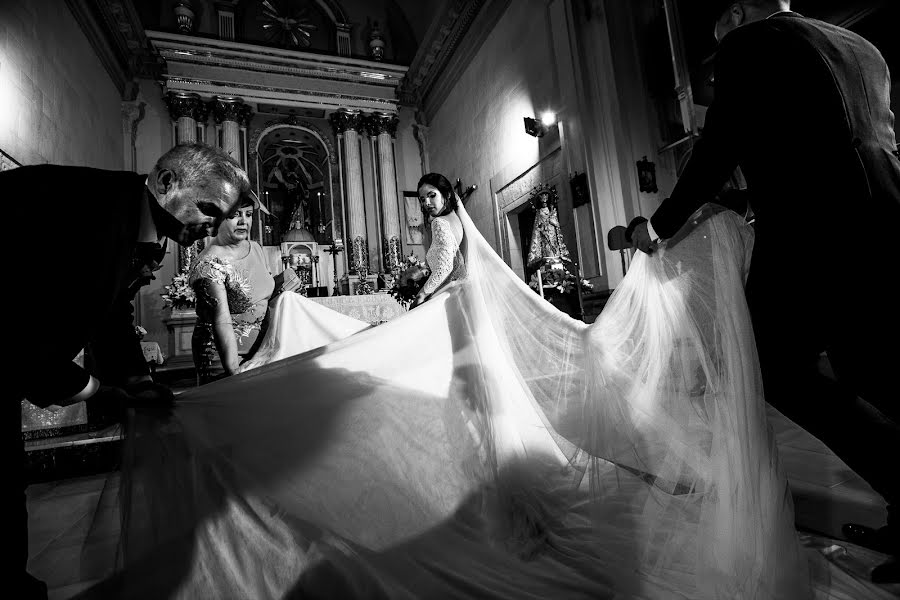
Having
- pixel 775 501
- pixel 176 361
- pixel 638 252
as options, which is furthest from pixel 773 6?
pixel 176 361

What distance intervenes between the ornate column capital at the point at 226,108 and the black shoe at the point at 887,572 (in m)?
10.8

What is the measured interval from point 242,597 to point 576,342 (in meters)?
1.43

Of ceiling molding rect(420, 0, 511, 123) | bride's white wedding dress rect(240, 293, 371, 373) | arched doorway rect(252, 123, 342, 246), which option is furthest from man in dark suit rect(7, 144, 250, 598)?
arched doorway rect(252, 123, 342, 246)

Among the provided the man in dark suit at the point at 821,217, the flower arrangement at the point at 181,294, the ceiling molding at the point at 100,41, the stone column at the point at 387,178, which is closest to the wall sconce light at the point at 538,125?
the stone column at the point at 387,178

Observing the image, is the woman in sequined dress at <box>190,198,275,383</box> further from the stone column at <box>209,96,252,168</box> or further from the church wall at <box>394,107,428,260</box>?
the church wall at <box>394,107,428,260</box>

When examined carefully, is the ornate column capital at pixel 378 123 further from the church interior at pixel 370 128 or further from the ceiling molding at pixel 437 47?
the ceiling molding at pixel 437 47

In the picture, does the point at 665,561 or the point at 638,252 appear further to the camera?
the point at 638,252

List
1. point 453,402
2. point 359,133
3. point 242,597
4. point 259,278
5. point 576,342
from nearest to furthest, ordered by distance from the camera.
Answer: point 242,597
point 453,402
point 576,342
point 259,278
point 359,133

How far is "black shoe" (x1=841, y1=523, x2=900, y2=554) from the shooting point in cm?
121

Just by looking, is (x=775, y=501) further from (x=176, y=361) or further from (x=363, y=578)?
(x=176, y=361)

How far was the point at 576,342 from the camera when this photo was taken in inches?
74.1

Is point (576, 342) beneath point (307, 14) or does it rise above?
beneath

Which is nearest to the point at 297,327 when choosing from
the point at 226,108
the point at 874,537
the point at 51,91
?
the point at 874,537

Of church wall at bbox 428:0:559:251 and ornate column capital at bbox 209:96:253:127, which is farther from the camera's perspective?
ornate column capital at bbox 209:96:253:127
